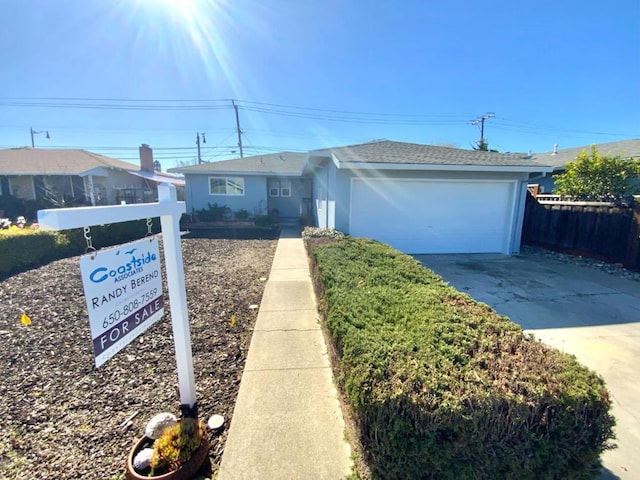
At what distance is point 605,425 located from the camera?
5.73ft

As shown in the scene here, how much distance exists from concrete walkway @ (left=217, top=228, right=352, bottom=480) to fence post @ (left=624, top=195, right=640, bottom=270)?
837 centimetres

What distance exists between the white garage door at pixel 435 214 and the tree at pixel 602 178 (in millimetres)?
1801

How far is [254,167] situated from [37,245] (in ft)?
35.2

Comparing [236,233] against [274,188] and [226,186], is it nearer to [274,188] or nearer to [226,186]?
[226,186]

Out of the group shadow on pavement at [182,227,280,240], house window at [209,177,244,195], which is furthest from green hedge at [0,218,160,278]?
house window at [209,177,244,195]

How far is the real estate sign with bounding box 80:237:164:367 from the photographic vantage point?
1.73 metres

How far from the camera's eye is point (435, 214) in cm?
920

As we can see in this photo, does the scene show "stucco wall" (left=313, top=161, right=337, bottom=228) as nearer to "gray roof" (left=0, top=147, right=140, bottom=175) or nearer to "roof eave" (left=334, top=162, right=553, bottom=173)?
"roof eave" (left=334, top=162, right=553, bottom=173)

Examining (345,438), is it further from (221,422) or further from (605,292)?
(605,292)

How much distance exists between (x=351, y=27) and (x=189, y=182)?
468 inches

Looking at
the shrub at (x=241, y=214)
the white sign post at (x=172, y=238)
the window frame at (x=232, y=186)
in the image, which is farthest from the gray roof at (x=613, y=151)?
the white sign post at (x=172, y=238)

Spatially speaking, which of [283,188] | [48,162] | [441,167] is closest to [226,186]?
[283,188]

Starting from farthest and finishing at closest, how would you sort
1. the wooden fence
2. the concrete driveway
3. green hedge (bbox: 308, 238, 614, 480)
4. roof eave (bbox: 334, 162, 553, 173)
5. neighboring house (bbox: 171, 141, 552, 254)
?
1. neighboring house (bbox: 171, 141, 552, 254)
2. roof eave (bbox: 334, 162, 553, 173)
3. the wooden fence
4. the concrete driveway
5. green hedge (bbox: 308, 238, 614, 480)

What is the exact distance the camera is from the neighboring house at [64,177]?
688 inches
